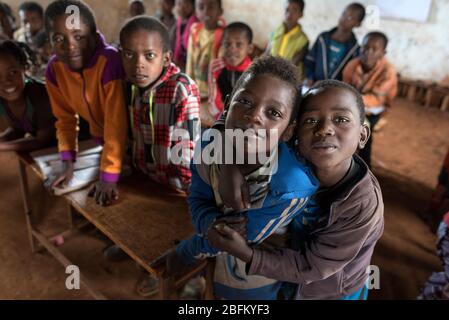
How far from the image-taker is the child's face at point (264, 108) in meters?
1.05

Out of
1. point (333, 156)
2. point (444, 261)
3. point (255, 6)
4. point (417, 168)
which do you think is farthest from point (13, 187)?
point (255, 6)

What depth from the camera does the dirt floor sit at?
2373mm

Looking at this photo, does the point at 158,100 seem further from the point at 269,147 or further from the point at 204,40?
the point at 204,40

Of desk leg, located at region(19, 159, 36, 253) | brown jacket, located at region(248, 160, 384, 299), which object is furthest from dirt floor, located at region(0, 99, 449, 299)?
brown jacket, located at region(248, 160, 384, 299)

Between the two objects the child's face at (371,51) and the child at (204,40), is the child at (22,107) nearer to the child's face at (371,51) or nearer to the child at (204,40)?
the child at (204,40)

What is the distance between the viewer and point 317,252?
44.5 inches

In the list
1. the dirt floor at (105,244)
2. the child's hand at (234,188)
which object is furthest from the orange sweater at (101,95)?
the dirt floor at (105,244)

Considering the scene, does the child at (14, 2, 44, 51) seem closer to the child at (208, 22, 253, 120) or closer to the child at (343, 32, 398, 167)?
the child at (208, 22, 253, 120)

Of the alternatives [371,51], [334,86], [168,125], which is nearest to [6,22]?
[168,125]

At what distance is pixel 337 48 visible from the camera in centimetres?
370

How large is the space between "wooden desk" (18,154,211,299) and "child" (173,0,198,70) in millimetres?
2945

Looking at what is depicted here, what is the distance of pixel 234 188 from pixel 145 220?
0.62 m

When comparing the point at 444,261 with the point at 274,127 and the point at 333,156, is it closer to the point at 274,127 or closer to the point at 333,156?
the point at 333,156

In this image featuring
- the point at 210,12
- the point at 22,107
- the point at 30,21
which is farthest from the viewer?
the point at 30,21
